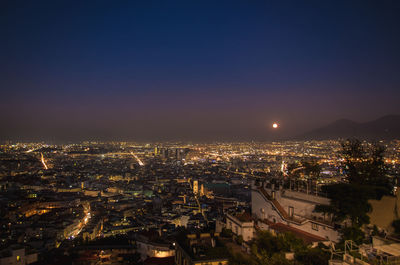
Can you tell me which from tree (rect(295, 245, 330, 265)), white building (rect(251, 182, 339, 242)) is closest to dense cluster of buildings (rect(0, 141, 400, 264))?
white building (rect(251, 182, 339, 242))

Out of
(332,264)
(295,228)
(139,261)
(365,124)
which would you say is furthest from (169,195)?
(332,264)

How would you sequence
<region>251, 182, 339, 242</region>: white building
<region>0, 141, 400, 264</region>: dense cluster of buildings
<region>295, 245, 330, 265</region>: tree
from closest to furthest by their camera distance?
<region>295, 245, 330, 265</region>: tree
<region>251, 182, 339, 242</region>: white building
<region>0, 141, 400, 264</region>: dense cluster of buildings

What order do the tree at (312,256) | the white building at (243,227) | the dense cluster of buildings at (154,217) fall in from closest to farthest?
1. the tree at (312,256)
2. the dense cluster of buildings at (154,217)
3. the white building at (243,227)

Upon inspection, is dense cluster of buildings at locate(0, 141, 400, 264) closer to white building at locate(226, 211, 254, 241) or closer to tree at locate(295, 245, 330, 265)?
white building at locate(226, 211, 254, 241)

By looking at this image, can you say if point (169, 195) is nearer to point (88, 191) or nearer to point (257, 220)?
point (88, 191)

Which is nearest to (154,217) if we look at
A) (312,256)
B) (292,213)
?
(292,213)

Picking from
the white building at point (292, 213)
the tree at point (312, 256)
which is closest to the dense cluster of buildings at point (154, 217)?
the white building at point (292, 213)

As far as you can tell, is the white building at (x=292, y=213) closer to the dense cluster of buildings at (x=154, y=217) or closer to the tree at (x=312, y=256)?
the dense cluster of buildings at (x=154, y=217)

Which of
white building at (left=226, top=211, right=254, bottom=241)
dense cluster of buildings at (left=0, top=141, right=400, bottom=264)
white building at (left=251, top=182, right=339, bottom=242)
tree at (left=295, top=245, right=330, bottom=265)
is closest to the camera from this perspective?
tree at (left=295, top=245, right=330, bottom=265)

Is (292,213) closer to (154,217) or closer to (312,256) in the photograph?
(312,256)

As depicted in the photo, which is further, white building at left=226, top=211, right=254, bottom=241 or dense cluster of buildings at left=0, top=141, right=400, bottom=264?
white building at left=226, top=211, right=254, bottom=241
